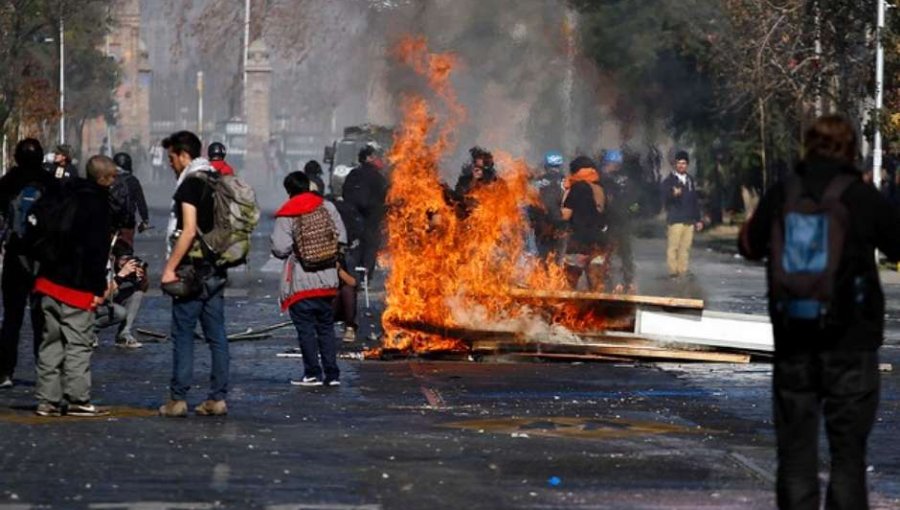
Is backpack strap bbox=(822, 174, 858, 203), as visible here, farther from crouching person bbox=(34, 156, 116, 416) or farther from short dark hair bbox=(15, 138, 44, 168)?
short dark hair bbox=(15, 138, 44, 168)

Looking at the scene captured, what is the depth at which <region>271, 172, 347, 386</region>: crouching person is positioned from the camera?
1512cm

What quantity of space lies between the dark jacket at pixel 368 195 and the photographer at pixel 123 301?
3481 mm

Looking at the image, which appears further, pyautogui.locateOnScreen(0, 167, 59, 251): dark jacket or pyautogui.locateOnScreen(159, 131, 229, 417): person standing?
pyautogui.locateOnScreen(0, 167, 59, 251): dark jacket

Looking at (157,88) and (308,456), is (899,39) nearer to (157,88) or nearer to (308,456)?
(308,456)

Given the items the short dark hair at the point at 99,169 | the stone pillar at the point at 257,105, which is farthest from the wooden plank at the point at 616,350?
the stone pillar at the point at 257,105

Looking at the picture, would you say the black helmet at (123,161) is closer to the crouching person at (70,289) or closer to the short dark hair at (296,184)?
the short dark hair at (296,184)

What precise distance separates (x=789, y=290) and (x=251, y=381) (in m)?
8.02

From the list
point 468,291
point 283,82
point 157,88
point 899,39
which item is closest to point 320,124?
point 283,82

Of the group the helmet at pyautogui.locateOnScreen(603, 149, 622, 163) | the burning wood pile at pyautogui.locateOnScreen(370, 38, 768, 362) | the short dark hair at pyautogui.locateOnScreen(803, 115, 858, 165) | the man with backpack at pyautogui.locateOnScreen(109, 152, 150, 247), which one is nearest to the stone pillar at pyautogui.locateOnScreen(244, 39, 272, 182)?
the helmet at pyautogui.locateOnScreen(603, 149, 622, 163)

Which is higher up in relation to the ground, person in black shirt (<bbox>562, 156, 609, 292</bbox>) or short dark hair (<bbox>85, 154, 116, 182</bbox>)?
short dark hair (<bbox>85, 154, 116, 182</bbox>)

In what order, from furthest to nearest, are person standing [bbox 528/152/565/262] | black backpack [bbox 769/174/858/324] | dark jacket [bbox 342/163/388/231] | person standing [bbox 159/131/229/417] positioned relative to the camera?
person standing [bbox 528/152/565/262] < dark jacket [bbox 342/163/388/231] < person standing [bbox 159/131/229/417] < black backpack [bbox 769/174/858/324]

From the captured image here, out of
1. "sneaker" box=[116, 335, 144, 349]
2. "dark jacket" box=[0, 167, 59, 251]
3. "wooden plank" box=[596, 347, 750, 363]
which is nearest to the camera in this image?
"dark jacket" box=[0, 167, 59, 251]

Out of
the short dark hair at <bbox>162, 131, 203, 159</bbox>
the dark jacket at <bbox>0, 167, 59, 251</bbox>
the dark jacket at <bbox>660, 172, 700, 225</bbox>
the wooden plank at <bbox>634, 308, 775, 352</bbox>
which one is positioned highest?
the short dark hair at <bbox>162, 131, 203, 159</bbox>

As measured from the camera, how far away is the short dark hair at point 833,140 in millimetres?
8195
